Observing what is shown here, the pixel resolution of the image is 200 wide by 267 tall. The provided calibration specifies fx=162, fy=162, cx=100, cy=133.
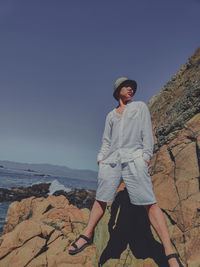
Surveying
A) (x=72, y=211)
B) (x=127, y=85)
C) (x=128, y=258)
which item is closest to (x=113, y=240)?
(x=128, y=258)

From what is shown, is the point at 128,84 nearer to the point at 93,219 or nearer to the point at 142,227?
the point at 93,219

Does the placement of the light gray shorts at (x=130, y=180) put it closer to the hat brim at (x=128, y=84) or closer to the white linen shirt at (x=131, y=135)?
the white linen shirt at (x=131, y=135)

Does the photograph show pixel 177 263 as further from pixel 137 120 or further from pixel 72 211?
pixel 72 211

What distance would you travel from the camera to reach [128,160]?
2.96 metres

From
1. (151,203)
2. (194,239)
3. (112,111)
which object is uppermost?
(112,111)

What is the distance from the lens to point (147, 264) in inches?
121

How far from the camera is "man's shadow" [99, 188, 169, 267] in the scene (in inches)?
126

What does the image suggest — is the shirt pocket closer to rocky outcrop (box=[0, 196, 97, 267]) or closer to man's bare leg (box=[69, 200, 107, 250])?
man's bare leg (box=[69, 200, 107, 250])

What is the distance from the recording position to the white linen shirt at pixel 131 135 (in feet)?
9.67

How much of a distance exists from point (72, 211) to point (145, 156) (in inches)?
151

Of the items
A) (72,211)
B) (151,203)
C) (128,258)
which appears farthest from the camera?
(72,211)

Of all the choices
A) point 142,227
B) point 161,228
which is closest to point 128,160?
point 161,228

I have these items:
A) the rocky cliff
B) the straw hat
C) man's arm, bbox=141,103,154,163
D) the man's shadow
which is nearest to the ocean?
the rocky cliff

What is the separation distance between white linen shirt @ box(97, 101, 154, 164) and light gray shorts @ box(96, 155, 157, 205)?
114 millimetres
